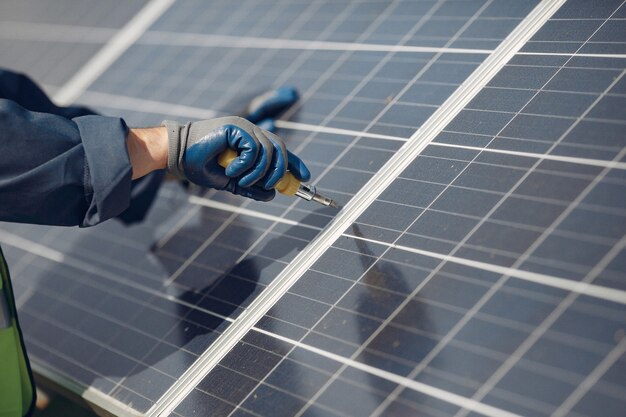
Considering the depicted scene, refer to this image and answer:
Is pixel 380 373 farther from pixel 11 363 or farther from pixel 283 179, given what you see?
pixel 11 363

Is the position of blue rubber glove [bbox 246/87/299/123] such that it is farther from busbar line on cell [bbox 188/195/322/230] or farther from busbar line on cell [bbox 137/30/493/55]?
busbar line on cell [bbox 188/195/322/230]

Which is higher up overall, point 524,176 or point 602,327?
point 524,176

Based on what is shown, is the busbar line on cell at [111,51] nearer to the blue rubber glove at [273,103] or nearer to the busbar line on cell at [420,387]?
the blue rubber glove at [273,103]

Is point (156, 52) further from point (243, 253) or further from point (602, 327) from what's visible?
point (602, 327)

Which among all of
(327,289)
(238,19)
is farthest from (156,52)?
(327,289)

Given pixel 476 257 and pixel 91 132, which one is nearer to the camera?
pixel 476 257

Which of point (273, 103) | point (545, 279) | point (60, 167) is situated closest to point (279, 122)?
point (273, 103)
